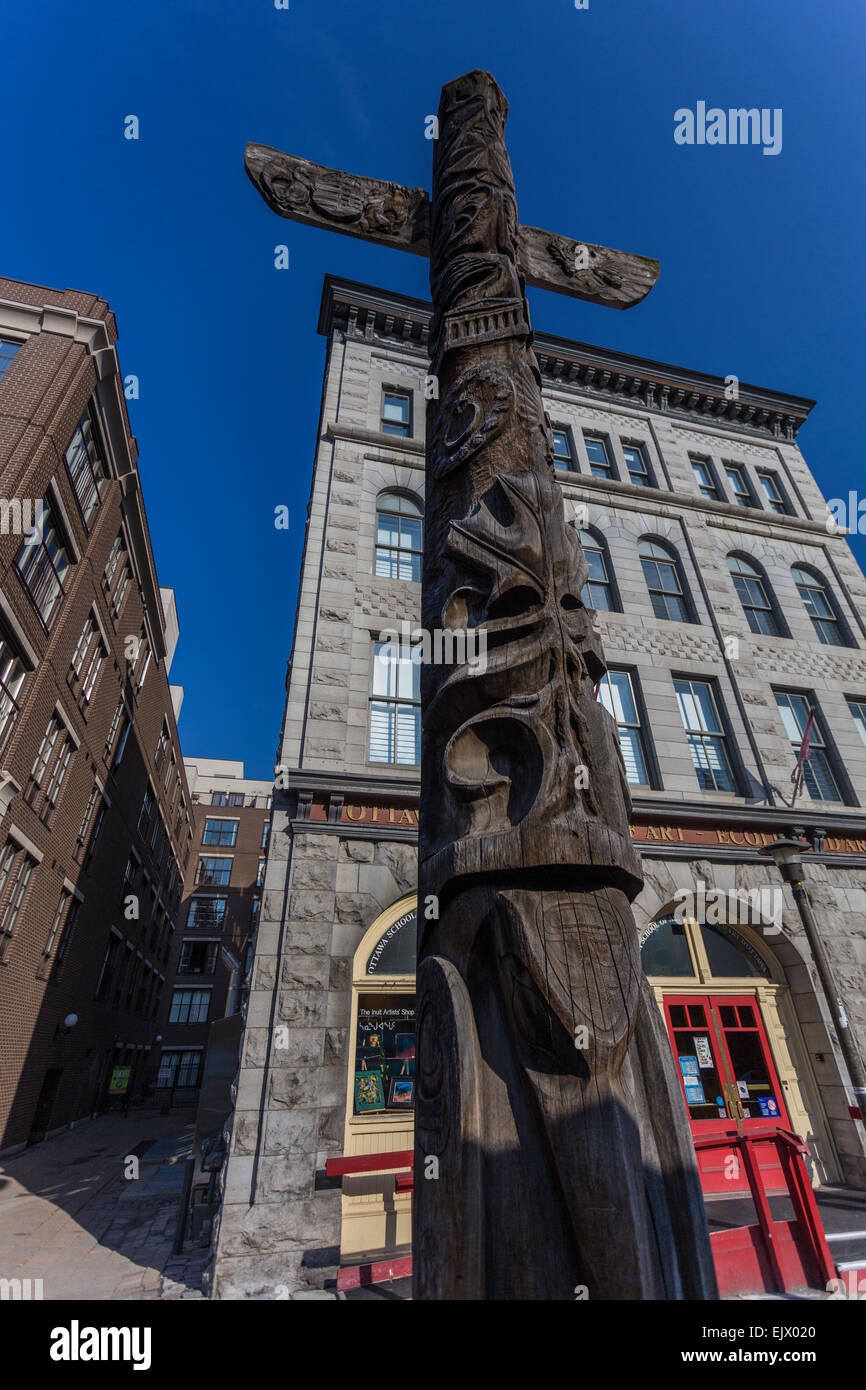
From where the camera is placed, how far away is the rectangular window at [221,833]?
164 feet

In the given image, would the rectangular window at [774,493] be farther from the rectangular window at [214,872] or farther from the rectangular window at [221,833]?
the rectangular window at [221,833]

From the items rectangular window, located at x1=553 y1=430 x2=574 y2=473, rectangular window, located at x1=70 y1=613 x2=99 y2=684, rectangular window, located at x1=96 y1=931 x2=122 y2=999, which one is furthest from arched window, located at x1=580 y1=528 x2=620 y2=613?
rectangular window, located at x1=96 y1=931 x2=122 y2=999

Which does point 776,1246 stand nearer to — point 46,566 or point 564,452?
point 564,452

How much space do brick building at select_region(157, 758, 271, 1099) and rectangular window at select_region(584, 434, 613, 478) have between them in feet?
97.8

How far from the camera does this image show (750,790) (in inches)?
564

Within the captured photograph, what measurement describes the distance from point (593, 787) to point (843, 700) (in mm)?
16167

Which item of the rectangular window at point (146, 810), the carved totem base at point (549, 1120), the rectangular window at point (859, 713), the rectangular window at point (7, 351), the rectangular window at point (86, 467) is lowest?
the carved totem base at point (549, 1120)

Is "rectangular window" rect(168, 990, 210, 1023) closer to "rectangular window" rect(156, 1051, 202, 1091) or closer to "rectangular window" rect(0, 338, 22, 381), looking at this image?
"rectangular window" rect(156, 1051, 202, 1091)

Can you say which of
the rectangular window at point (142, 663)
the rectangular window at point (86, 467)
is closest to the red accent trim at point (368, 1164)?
the rectangular window at point (86, 467)

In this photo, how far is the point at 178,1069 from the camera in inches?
1599

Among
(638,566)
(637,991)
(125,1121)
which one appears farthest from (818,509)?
(125,1121)

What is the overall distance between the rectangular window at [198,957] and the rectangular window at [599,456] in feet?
129

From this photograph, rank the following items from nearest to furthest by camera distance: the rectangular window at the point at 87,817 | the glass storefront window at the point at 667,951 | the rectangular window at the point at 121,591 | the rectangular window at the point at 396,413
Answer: the glass storefront window at the point at 667,951 → the rectangular window at the point at 396,413 → the rectangular window at the point at 87,817 → the rectangular window at the point at 121,591

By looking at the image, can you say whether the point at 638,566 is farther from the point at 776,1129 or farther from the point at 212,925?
the point at 212,925
